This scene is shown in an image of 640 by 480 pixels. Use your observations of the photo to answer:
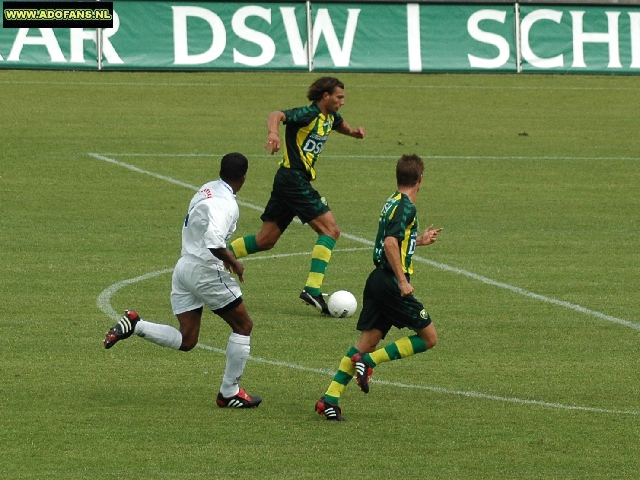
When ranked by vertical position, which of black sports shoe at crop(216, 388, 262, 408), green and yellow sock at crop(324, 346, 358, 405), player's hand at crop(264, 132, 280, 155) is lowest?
black sports shoe at crop(216, 388, 262, 408)

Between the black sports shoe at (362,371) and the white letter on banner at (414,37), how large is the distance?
2260 cm

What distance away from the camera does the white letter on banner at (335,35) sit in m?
31.1

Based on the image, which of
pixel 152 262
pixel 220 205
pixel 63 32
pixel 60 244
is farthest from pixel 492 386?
pixel 63 32

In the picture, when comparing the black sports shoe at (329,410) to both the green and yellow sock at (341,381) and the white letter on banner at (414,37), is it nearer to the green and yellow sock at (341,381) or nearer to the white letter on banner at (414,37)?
the green and yellow sock at (341,381)

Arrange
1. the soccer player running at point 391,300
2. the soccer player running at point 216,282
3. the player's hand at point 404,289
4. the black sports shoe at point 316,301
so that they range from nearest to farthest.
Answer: the player's hand at point 404,289 < the soccer player running at point 391,300 < the soccer player running at point 216,282 < the black sports shoe at point 316,301

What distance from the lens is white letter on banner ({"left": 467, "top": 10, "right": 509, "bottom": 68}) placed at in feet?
104

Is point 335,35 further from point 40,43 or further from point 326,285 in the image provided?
point 326,285

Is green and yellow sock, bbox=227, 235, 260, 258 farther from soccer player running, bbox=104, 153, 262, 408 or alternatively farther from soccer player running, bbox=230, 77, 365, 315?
soccer player running, bbox=104, 153, 262, 408

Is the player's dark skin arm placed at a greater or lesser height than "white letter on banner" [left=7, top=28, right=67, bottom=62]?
lesser

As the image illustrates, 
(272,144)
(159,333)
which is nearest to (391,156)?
(272,144)

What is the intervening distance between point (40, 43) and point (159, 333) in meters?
21.3

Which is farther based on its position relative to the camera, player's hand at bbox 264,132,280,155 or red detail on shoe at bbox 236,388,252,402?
player's hand at bbox 264,132,280,155

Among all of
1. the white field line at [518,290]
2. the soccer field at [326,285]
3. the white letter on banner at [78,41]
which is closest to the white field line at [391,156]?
→ the soccer field at [326,285]

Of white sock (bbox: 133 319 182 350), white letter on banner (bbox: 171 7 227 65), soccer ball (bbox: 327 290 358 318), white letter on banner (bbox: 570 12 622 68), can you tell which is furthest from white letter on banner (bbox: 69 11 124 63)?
white sock (bbox: 133 319 182 350)
